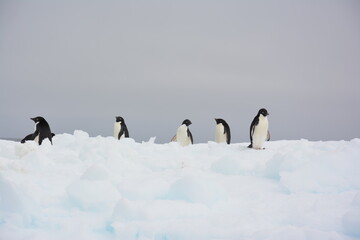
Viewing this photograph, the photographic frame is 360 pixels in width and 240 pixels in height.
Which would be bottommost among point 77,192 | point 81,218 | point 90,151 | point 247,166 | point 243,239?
point 243,239

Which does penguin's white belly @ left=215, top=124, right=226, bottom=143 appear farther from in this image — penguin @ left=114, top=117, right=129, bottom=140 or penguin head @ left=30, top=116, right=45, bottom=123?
penguin head @ left=30, top=116, right=45, bottom=123

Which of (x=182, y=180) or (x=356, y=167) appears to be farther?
(x=356, y=167)

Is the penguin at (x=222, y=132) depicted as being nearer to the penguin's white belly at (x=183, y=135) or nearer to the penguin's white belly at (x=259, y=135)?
the penguin's white belly at (x=183, y=135)

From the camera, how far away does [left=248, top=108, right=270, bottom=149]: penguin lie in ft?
26.0

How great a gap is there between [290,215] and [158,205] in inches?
37.5

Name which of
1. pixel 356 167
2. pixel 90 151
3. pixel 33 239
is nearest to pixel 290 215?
pixel 356 167

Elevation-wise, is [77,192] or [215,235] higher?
[77,192]

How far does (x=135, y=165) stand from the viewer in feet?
13.9

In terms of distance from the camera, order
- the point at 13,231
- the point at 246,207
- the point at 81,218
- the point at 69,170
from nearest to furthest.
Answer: the point at 13,231 → the point at 81,218 → the point at 246,207 → the point at 69,170

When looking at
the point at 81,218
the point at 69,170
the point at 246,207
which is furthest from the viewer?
the point at 69,170

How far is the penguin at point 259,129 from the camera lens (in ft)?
26.0

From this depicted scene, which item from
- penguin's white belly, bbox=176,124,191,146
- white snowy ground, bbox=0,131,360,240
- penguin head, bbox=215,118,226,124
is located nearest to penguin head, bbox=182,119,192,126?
penguin's white belly, bbox=176,124,191,146

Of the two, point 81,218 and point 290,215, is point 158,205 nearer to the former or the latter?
point 81,218

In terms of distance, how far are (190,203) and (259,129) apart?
5.49 meters
